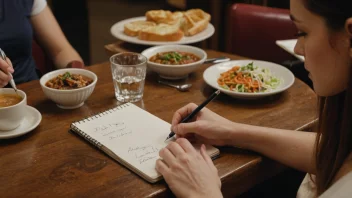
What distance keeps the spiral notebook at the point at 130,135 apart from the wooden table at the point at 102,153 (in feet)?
0.07

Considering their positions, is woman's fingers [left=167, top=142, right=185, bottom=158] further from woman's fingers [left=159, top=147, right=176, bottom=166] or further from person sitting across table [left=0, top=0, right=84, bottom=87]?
person sitting across table [left=0, top=0, right=84, bottom=87]

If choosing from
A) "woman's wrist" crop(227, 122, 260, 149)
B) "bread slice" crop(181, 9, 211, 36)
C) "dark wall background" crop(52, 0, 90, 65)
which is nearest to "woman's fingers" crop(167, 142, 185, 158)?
"woman's wrist" crop(227, 122, 260, 149)

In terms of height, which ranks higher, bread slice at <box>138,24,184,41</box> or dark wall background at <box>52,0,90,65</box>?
bread slice at <box>138,24,184,41</box>

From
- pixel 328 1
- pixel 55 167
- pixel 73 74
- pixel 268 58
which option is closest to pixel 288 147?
pixel 328 1

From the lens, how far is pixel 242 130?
4.03 feet

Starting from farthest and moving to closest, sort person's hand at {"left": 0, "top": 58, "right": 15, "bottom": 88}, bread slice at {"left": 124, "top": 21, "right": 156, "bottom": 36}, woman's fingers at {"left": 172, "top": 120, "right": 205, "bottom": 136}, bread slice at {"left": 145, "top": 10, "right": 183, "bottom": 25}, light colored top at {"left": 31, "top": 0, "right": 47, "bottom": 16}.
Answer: bread slice at {"left": 145, "top": 10, "right": 183, "bottom": 25}
bread slice at {"left": 124, "top": 21, "right": 156, "bottom": 36}
light colored top at {"left": 31, "top": 0, "right": 47, "bottom": 16}
person's hand at {"left": 0, "top": 58, "right": 15, "bottom": 88}
woman's fingers at {"left": 172, "top": 120, "right": 205, "bottom": 136}

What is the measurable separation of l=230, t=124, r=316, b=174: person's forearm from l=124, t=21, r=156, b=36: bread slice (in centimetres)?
108

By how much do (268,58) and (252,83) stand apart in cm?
87

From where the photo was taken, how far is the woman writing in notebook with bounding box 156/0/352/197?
0.91 meters

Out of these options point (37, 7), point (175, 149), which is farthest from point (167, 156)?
point (37, 7)

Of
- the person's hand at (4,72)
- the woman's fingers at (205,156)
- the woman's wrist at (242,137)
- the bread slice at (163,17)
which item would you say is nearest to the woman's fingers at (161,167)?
the woman's fingers at (205,156)

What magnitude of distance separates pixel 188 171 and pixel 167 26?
4.00 ft

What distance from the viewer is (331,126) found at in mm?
1104

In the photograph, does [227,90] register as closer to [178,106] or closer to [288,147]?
[178,106]
